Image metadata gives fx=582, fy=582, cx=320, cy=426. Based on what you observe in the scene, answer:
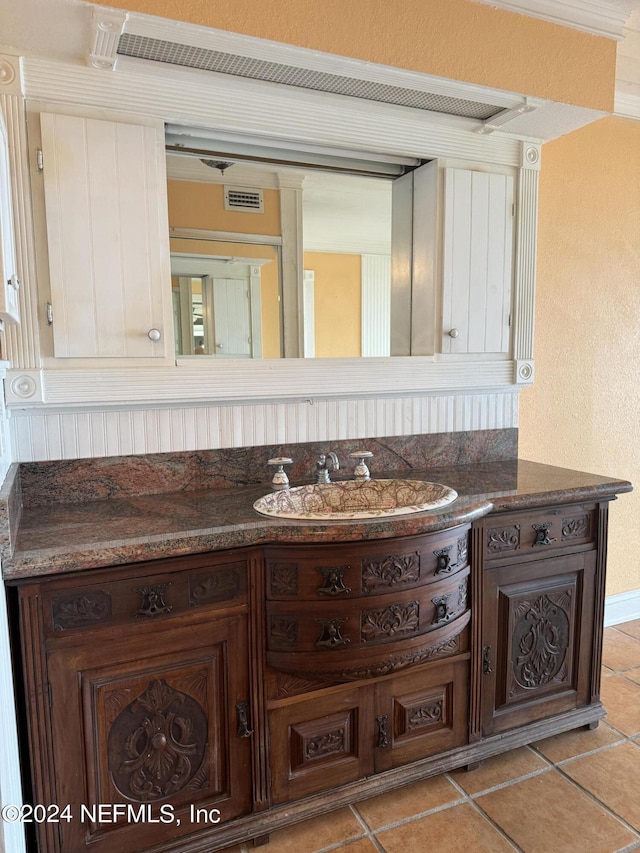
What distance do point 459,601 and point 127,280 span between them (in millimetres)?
1411

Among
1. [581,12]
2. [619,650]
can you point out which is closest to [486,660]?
[619,650]

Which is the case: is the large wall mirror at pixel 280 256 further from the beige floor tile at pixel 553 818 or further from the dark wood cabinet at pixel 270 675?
the beige floor tile at pixel 553 818

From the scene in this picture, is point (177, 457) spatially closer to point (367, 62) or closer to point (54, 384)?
point (54, 384)

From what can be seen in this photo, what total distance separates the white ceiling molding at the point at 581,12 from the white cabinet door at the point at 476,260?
0.51 meters

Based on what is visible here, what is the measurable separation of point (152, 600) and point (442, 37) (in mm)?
1802

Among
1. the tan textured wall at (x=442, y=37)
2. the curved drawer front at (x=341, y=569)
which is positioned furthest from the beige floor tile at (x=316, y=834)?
the tan textured wall at (x=442, y=37)

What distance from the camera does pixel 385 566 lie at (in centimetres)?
159

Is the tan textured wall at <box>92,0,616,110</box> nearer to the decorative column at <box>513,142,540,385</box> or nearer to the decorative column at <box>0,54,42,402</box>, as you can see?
the decorative column at <box>513,142,540,385</box>

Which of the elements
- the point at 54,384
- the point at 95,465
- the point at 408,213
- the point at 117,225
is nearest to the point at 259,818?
the point at 95,465

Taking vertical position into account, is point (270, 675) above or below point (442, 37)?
below

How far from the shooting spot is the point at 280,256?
2053mm

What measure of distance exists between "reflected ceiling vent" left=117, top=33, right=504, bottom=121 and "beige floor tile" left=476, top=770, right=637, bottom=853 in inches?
89.1

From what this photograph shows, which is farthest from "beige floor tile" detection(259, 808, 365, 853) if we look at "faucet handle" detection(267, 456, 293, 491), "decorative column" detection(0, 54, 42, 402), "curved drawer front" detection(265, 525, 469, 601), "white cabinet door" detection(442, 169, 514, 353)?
"white cabinet door" detection(442, 169, 514, 353)

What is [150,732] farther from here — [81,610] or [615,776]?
[615,776]
